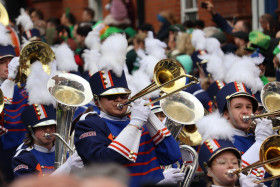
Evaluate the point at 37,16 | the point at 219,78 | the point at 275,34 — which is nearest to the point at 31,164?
the point at 219,78

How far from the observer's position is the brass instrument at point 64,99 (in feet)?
17.5

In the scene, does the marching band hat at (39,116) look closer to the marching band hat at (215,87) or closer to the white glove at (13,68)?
the white glove at (13,68)

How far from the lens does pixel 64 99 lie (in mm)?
5336

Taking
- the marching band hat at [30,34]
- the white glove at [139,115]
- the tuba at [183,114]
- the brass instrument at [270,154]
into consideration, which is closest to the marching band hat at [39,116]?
the tuba at [183,114]

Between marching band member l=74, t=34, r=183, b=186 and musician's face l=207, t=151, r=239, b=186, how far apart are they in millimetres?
329

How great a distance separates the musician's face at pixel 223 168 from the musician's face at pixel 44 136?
172 centimetres

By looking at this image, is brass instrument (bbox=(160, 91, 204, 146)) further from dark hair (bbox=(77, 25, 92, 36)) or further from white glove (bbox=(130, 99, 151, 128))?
dark hair (bbox=(77, 25, 92, 36))

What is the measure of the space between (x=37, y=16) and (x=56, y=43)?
1860 millimetres

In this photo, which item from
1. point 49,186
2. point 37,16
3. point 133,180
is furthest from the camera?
point 37,16

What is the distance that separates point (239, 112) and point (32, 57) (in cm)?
251

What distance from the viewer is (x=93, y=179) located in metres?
1.54

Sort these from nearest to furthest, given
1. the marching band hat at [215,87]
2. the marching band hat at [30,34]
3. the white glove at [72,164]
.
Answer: the white glove at [72,164] → the marching band hat at [215,87] → the marching band hat at [30,34]

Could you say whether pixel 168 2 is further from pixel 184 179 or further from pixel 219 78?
pixel 184 179

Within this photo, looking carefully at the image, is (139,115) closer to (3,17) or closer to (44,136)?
(44,136)
